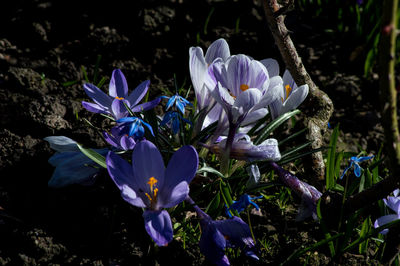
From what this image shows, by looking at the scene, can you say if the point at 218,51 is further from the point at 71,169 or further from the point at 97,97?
the point at 71,169

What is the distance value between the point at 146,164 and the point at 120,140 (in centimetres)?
18

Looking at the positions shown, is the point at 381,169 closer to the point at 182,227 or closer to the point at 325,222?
the point at 325,222

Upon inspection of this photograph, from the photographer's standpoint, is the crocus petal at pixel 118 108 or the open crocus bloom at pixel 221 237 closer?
the open crocus bloom at pixel 221 237

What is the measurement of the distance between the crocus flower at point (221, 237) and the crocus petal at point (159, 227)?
0.54 feet

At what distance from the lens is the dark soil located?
4.92 feet

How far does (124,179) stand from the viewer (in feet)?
4.23

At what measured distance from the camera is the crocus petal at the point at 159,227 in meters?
1.17

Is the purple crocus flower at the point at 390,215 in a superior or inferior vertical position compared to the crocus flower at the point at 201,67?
inferior

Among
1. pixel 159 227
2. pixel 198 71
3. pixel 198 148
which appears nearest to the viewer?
pixel 159 227

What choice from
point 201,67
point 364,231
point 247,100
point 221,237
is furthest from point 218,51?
point 364,231

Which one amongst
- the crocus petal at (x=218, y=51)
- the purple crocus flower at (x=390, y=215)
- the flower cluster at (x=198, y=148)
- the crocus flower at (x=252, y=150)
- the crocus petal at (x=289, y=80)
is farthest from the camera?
the crocus petal at (x=289, y=80)

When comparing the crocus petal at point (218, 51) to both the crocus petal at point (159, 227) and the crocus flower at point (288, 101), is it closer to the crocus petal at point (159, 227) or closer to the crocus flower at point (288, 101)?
the crocus flower at point (288, 101)

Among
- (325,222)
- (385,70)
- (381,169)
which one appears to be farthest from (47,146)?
(381,169)

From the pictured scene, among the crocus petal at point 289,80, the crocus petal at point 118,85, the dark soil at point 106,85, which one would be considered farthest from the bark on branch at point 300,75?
the crocus petal at point 118,85
